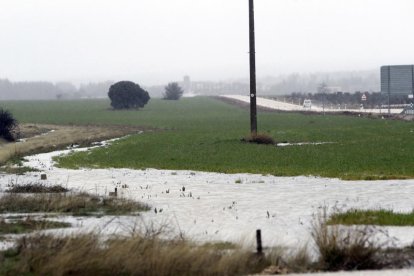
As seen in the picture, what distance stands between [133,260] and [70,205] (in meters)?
6.70

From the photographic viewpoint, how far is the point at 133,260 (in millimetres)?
11430

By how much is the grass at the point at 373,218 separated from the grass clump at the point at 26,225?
5159mm

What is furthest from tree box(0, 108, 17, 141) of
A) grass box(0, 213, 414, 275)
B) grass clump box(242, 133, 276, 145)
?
grass box(0, 213, 414, 275)

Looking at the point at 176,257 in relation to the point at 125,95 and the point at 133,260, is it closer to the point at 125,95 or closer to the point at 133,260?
the point at 133,260

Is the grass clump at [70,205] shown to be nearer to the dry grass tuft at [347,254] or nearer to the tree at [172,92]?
the dry grass tuft at [347,254]

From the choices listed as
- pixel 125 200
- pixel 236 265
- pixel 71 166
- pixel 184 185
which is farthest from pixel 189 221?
pixel 71 166

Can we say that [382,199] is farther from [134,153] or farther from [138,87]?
[138,87]

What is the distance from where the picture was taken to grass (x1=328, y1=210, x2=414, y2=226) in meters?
14.9

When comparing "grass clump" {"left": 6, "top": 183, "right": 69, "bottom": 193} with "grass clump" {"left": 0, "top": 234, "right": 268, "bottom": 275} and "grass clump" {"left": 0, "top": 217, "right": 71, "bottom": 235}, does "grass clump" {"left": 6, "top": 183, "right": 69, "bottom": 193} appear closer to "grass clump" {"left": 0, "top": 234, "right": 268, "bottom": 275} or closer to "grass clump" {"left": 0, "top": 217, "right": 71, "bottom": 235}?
"grass clump" {"left": 0, "top": 217, "right": 71, "bottom": 235}

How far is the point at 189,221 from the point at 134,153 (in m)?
21.5

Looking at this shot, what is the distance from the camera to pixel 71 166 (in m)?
31.1

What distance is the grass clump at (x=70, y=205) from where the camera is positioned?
17.5 meters

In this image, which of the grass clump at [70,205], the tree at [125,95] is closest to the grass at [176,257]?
the grass clump at [70,205]

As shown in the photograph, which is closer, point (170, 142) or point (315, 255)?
point (315, 255)
